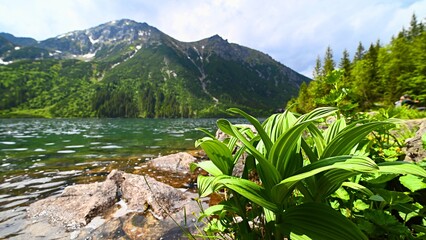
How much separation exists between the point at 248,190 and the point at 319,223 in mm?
606

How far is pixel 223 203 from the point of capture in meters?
2.58

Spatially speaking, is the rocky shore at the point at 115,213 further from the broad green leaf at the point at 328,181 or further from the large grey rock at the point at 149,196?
the broad green leaf at the point at 328,181

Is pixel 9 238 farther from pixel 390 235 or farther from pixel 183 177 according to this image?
pixel 390 235

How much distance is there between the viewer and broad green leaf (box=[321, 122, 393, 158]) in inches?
71.2

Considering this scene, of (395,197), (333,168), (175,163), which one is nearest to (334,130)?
(395,197)

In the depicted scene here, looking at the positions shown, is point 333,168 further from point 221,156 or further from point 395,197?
point 395,197

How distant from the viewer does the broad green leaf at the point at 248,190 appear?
1.91m

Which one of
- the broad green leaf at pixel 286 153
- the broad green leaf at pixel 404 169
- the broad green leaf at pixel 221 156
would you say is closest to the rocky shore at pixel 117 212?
the broad green leaf at pixel 221 156

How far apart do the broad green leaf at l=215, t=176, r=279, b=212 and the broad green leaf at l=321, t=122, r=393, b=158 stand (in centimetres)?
64

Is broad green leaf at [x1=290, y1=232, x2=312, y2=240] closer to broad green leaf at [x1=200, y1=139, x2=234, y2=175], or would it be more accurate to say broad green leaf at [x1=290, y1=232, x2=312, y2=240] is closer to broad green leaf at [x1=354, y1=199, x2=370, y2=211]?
broad green leaf at [x1=200, y1=139, x2=234, y2=175]

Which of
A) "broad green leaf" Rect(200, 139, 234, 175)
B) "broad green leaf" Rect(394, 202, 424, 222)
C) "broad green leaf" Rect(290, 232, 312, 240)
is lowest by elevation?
"broad green leaf" Rect(290, 232, 312, 240)

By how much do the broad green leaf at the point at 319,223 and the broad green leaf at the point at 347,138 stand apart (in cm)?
→ 47

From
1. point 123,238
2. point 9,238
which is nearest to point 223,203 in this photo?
point 123,238

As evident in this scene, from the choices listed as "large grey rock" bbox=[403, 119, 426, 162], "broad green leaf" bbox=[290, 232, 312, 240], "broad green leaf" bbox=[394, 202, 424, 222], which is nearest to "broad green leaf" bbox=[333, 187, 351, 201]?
"broad green leaf" bbox=[394, 202, 424, 222]
